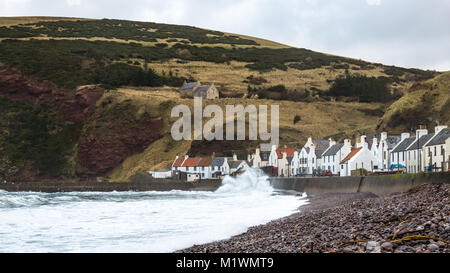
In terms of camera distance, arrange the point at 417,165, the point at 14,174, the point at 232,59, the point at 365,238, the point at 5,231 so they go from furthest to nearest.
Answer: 1. the point at 232,59
2. the point at 14,174
3. the point at 417,165
4. the point at 5,231
5. the point at 365,238

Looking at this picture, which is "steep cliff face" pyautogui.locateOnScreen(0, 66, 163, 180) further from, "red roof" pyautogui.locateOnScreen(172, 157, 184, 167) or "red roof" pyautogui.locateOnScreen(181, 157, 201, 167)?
"red roof" pyautogui.locateOnScreen(181, 157, 201, 167)

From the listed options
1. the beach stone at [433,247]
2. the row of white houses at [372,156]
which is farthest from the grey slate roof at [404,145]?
the beach stone at [433,247]

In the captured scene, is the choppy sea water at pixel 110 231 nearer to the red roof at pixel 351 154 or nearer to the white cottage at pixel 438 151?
the white cottage at pixel 438 151

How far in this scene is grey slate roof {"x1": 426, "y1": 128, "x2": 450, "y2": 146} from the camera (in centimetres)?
3902

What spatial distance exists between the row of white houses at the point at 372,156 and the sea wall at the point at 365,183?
297cm

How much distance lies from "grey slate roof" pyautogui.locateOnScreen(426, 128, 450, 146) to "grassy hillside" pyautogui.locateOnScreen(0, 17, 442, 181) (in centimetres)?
3140

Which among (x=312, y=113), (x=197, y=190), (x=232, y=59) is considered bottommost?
(x=197, y=190)

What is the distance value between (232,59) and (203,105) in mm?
48370

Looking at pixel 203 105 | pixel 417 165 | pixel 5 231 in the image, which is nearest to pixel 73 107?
pixel 203 105

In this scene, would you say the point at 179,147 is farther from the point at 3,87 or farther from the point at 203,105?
the point at 3,87

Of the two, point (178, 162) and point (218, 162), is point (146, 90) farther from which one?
point (218, 162)

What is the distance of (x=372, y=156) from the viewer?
53.5 m
